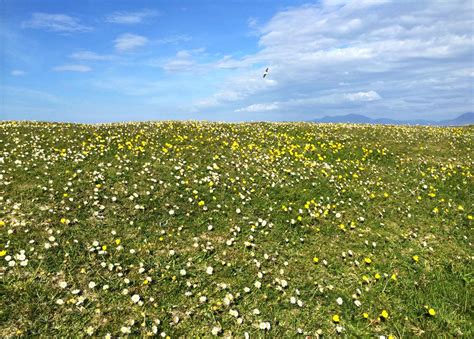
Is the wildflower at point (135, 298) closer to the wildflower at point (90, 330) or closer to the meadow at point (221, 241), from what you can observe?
the meadow at point (221, 241)

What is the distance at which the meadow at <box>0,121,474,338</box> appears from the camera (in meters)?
9.68

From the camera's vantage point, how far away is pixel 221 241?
1305 cm

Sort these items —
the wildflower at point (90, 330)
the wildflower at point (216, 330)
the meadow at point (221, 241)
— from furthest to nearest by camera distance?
the meadow at point (221, 241) → the wildflower at point (216, 330) → the wildflower at point (90, 330)

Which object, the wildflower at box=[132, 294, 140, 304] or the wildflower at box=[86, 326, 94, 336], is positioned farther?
the wildflower at box=[132, 294, 140, 304]

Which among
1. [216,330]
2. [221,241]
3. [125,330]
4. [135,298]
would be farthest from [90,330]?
[221,241]

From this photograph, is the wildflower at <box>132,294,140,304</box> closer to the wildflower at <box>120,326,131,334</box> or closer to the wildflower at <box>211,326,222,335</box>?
the wildflower at <box>120,326,131,334</box>

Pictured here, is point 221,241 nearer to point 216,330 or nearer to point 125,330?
point 216,330

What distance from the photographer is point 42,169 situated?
16688mm

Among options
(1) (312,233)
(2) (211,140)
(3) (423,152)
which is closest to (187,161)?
(2) (211,140)

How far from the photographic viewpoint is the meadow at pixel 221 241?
968cm

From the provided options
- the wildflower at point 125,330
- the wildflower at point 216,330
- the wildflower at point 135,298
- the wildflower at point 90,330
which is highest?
the wildflower at point 135,298

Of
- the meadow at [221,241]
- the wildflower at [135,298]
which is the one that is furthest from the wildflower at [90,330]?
the wildflower at [135,298]

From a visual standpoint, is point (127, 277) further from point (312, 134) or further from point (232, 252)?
point (312, 134)

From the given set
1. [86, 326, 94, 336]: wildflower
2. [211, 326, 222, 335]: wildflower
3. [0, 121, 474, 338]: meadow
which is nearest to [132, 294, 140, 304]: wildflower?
[0, 121, 474, 338]: meadow
